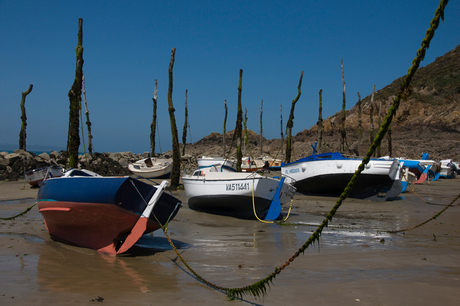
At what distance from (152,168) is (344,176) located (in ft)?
51.0

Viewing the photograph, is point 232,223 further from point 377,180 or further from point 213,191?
point 377,180

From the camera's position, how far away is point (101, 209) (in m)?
6.75

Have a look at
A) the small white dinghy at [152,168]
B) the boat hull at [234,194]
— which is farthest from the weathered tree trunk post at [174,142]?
the small white dinghy at [152,168]

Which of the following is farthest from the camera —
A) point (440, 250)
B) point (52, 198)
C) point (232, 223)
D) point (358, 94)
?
point (358, 94)

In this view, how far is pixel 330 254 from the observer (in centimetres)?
671

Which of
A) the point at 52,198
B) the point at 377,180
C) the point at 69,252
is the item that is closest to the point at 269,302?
the point at 69,252

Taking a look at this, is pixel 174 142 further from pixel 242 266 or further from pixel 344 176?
pixel 242 266

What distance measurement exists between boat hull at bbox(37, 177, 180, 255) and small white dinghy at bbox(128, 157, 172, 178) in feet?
59.6

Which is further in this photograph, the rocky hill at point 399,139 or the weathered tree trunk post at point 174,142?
the rocky hill at point 399,139

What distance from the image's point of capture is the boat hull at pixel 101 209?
6.70 m

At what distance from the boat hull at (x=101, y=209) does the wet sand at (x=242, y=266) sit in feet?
1.09

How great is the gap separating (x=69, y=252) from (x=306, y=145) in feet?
145

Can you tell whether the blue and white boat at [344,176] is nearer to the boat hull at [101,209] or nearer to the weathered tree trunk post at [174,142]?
the weathered tree trunk post at [174,142]

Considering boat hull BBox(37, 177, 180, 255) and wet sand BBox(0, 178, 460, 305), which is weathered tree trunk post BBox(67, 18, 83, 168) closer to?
wet sand BBox(0, 178, 460, 305)
